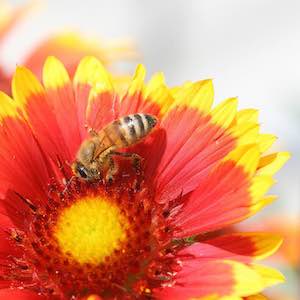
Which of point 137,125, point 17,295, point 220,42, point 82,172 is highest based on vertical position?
point 137,125

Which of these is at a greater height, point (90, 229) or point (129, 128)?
point (129, 128)

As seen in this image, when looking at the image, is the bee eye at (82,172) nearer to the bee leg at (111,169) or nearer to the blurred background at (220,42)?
A: the bee leg at (111,169)

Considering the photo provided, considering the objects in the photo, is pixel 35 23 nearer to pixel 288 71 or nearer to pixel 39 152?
pixel 288 71

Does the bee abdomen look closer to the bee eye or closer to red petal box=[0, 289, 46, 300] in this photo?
the bee eye

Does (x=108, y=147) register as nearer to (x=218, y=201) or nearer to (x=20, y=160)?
(x=20, y=160)

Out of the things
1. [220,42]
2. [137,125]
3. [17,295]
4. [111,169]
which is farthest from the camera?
[220,42]

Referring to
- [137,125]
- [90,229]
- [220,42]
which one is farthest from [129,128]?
[220,42]

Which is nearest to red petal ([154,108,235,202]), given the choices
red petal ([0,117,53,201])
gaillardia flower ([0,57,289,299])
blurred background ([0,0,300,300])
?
gaillardia flower ([0,57,289,299])
